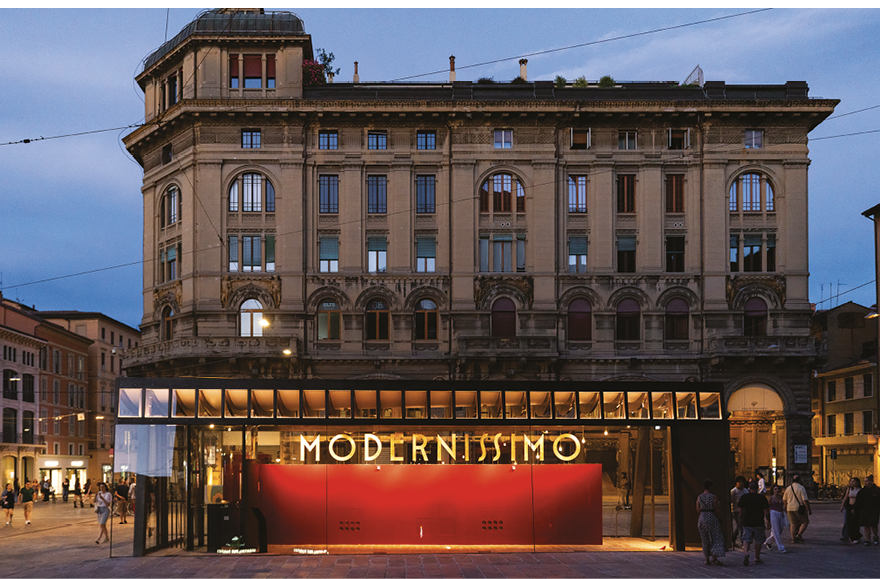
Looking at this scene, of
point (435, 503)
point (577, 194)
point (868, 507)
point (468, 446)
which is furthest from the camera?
point (577, 194)

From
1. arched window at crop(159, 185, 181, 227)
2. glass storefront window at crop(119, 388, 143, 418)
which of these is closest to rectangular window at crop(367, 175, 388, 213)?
arched window at crop(159, 185, 181, 227)

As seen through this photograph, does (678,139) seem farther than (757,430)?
No

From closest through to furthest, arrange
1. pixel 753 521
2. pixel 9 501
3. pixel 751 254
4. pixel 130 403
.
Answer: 1. pixel 753 521
2. pixel 130 403
3. pixel 9 501
4. pixel 751 254

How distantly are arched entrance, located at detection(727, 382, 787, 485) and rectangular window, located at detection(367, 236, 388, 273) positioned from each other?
1910 cm

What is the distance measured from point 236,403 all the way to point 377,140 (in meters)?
30.2

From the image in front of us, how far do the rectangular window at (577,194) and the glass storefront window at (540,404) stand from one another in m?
28.9

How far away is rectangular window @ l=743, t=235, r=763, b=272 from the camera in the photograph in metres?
51.7

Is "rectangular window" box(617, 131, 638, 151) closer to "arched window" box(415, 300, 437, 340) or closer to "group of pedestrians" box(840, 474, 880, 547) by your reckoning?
"arched window" box(415, 300, 437, 340)

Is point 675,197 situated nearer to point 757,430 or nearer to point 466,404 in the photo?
point 757,430

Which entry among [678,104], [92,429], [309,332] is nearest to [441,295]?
[309,332]

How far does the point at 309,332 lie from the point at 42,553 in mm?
26256

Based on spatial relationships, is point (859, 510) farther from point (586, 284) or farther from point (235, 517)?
point (586, 284)

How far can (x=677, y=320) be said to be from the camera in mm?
51500

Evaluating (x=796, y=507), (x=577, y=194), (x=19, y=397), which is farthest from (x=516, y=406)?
(x=19, y=397)
